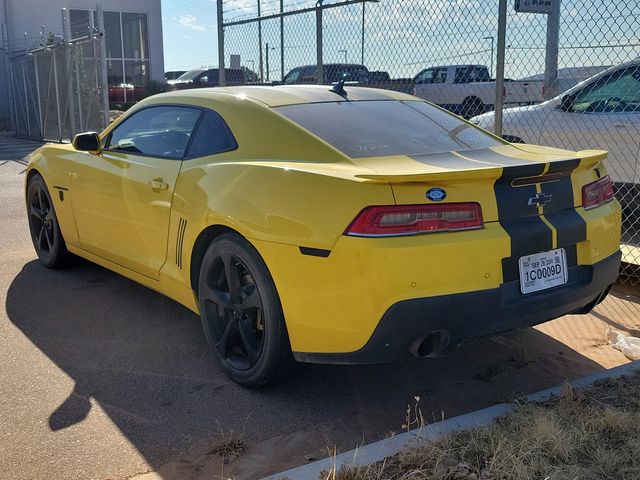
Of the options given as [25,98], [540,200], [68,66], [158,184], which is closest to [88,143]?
[158,184]

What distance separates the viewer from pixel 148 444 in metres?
3.14

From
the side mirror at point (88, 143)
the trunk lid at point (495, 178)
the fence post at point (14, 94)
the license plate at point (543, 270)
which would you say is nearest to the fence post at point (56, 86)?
the fence post at point (14, 94)

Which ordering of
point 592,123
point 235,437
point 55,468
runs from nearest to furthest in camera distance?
point 55,468, point 235,437, point 592,123

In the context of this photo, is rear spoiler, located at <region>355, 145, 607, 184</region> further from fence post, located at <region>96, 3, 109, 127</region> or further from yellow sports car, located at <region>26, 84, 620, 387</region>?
fence post, located at <region>96, 3, 109, 127</region>

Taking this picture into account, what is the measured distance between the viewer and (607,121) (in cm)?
689

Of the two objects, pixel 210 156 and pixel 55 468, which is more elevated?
pixel 210 156

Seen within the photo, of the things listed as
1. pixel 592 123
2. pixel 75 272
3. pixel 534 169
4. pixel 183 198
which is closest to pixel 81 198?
pixel 75 272

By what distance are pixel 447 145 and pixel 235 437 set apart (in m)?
1.87

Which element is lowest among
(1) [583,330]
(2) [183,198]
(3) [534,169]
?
(1) [583,330]

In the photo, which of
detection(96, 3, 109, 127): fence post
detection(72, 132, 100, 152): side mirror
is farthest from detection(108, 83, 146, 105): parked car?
detection(72, 132, 100, 152): side mirror

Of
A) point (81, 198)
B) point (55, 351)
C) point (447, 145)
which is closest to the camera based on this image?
point (447, 145)

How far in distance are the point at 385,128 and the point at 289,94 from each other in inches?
26.1

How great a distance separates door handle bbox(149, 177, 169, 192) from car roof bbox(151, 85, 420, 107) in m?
0.57

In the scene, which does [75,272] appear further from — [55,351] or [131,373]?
[131,373]
